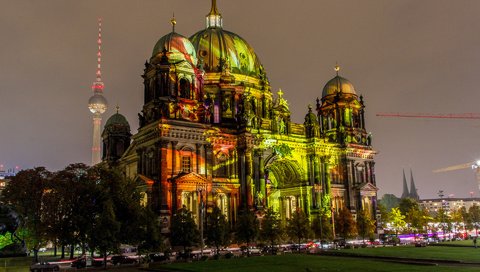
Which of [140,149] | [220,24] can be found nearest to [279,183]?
[140,149]

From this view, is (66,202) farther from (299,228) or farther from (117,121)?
(117,121)

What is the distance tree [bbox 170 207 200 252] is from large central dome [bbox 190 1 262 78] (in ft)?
119

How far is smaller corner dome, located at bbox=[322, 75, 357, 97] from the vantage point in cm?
9988

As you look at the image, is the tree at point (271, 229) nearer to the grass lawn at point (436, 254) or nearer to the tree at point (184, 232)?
the tree at point (184, 232)

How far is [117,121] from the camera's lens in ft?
328

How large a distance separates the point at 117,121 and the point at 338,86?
4415 centimetres

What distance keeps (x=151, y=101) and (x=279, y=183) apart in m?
31.2

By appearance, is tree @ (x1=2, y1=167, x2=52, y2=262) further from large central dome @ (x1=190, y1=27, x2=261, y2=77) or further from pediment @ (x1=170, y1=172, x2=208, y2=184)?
large central dome @ (x1=190, y1=27, x2=261, y2=77)

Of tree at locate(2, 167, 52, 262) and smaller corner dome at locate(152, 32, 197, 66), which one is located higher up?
smaller corner dome at locate(152, 32, 197, 66)

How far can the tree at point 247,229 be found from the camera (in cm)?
6725

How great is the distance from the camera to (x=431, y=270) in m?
34.3

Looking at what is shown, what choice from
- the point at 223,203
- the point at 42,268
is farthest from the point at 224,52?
the point at 42,268

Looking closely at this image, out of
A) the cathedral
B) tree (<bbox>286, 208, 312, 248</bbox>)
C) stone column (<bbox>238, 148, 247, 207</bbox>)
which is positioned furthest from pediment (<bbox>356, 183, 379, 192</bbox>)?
stone column (<bbox>238, 148, 247, 207</bbox>)

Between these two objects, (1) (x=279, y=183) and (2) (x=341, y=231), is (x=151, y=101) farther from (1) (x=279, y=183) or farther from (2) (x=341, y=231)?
(2) (x=341, y=231)
